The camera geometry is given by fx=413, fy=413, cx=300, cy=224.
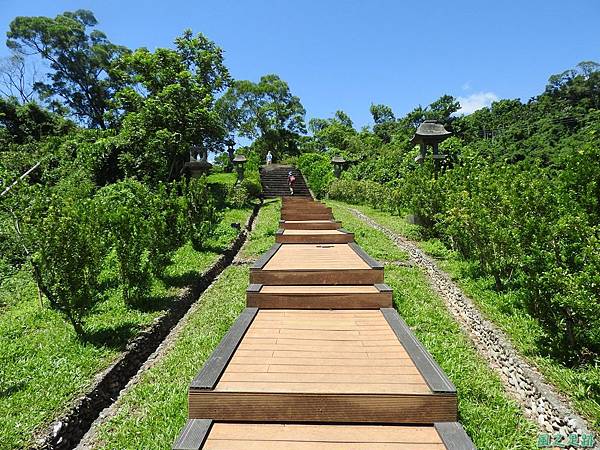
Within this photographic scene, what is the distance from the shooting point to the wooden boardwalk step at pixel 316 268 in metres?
6.00

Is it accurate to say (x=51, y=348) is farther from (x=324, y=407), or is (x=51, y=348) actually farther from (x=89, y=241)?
(x=324, y=407)

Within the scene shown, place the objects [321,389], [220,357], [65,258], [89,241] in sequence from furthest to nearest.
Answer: [89,241] → [65,258] → [220,357] → [321,389]

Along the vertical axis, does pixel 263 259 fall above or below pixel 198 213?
below

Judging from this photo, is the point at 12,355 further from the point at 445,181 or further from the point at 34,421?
the point at 445,181

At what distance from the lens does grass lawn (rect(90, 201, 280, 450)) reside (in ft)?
11.7

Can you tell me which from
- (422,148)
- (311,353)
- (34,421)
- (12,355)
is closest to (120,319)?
(12,355)

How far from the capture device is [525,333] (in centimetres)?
484

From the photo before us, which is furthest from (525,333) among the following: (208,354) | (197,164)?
(197,164)

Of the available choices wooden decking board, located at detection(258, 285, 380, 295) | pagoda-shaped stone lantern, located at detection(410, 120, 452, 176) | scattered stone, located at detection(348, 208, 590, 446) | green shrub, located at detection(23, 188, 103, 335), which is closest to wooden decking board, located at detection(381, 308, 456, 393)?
wooden decking board, located at detection(258, 285, 380, 295)

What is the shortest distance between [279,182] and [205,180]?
1483 centimetres

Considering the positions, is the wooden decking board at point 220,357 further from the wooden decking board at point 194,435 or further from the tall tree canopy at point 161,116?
the tall tree canopy at point 161,116

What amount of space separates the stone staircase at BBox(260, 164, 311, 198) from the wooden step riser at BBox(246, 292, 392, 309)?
18.9m

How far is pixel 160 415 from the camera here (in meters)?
3.84

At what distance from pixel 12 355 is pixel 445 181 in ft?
28.1
